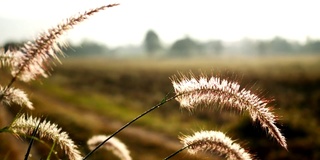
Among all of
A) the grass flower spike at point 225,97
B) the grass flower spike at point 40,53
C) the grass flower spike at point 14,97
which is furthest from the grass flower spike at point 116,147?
the grass flower spike at point 225,97

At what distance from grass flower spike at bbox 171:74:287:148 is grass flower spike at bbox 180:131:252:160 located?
0.26 metres

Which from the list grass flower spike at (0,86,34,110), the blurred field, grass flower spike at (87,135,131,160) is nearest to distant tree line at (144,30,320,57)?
the blurred field

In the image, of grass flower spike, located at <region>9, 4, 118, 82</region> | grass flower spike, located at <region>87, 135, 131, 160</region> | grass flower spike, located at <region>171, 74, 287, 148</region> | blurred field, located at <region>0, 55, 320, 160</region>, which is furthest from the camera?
blurred field, located at <region>0, 55, 320, 160</region>

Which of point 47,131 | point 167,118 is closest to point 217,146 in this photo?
point 47,131

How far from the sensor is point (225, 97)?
12.3 ft

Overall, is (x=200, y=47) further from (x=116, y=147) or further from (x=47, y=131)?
(x=47, y=131)

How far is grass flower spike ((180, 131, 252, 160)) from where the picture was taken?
3.81 m

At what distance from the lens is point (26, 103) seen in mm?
4301

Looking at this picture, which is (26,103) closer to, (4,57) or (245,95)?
(4,57)

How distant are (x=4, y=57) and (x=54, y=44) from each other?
0.62 metres

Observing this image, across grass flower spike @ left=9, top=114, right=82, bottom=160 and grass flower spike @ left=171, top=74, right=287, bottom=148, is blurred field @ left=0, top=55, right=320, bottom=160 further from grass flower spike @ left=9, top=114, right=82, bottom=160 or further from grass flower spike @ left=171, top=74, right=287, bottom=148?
grass flower spike @ left=171, top=74, right=287, bottom=148

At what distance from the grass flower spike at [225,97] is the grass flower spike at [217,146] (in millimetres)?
259

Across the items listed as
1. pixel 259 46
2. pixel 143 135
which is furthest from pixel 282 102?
pixel 259 46

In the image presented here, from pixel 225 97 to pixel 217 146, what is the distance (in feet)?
1.27
